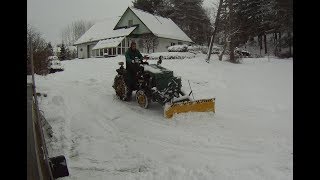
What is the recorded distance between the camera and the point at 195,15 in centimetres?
4628

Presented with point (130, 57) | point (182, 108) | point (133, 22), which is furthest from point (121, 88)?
point (133, 22)

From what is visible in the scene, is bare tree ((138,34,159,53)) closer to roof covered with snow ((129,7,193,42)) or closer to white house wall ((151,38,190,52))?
roof covered with snow ((129,7,193,42))

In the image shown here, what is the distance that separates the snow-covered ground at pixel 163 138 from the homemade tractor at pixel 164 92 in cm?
22

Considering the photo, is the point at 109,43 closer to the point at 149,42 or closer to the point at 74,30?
the point at 149,42

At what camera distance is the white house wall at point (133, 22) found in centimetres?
3772

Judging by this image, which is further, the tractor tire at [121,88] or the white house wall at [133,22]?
the white house wall at [133,22]

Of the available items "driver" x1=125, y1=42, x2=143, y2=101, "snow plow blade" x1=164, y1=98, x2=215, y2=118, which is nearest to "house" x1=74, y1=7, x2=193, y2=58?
"driver" x1=125, y1=42, x2=143, y2=101

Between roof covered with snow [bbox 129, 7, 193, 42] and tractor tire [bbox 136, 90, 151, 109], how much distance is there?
2706 centimetres

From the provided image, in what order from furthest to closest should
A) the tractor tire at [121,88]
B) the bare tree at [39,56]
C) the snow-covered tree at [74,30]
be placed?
1. the snow-covered tree at [74,30]
2. the bare tree at [39,56]
3. the tractor tire at [121,88]

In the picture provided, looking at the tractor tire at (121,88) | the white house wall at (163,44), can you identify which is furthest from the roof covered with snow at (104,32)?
the tractor tire at (121,88)

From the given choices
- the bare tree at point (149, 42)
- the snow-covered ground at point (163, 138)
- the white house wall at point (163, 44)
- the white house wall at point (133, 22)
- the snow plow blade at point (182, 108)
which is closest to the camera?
the snow-covered ground at point (163, 138)

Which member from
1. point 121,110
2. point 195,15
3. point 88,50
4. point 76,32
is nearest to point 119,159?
point 121,110

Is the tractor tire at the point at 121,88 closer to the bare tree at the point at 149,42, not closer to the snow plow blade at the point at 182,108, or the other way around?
the snow plow blade at the point at 182,108

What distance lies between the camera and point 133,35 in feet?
125
